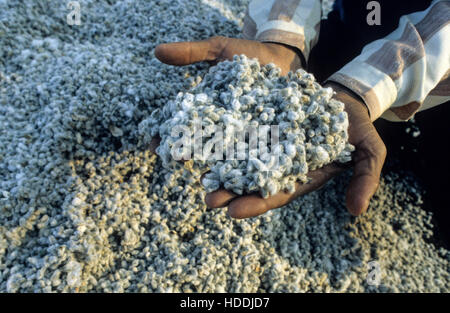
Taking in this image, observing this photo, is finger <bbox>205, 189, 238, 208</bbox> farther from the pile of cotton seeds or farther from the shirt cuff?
the shirt cuff

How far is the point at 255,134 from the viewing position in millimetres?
1169

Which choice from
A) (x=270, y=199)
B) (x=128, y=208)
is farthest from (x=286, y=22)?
(x=128, y=208)

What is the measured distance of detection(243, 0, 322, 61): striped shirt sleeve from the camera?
1.62 meters

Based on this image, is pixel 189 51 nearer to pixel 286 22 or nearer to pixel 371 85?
pixel 286 22

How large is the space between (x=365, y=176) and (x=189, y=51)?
2.52 ft

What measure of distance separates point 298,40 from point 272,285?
1036 mm

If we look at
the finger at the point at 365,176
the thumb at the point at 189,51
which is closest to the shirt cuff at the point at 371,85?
the finger at the point at 365,176

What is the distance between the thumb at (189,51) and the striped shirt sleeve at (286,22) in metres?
0.28

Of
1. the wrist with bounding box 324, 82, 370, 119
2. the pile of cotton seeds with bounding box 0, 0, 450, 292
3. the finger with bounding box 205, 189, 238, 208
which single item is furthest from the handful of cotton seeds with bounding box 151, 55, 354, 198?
the pile of cotton seeds with bounding box 0, 0, 450, 292

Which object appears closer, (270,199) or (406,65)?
(270,199)

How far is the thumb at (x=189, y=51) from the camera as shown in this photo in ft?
4.42

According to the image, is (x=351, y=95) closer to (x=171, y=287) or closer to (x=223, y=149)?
(x=223, y=149)

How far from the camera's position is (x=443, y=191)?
1798mm

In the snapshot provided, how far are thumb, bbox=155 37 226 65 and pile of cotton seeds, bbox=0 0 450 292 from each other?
6.2 inches
